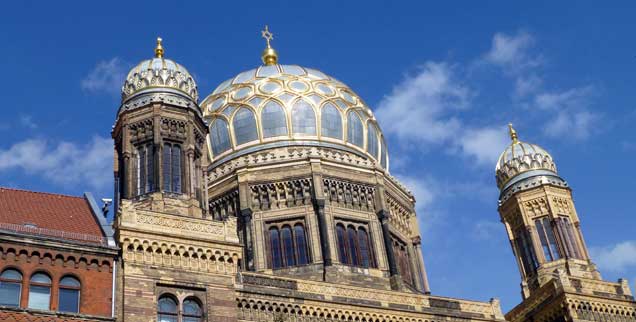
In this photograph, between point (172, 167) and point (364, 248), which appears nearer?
point (172, 167)

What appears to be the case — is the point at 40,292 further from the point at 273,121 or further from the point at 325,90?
the point at 325,90

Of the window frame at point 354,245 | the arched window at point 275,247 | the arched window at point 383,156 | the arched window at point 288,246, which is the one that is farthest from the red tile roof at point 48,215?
the arched window at point 383,156

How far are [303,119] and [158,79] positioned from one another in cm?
1258

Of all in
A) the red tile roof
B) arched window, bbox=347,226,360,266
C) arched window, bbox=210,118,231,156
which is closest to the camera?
the red tile roof

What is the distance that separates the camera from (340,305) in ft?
117

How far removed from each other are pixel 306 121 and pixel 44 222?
19.5m

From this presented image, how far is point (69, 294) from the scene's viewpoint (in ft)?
95.1

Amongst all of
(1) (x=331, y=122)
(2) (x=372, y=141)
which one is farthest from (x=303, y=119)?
(2) (x=372, y=141)

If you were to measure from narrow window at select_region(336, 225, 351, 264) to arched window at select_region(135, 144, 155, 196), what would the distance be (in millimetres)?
12166

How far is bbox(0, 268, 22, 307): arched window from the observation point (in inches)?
1103

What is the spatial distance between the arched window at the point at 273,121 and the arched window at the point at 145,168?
42.2ft

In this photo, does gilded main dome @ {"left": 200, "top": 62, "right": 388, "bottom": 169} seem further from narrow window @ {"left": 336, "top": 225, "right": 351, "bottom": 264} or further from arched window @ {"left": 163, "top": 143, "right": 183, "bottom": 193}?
arched window @ {"left": 163, "top": 143, "right": 183, "bottom": 193}

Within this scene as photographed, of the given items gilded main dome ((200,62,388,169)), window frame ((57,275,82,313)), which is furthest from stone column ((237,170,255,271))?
window frame ((57,275,82,313))

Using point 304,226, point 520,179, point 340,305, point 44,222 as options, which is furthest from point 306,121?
point 44,222
